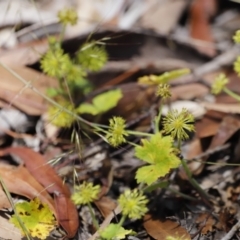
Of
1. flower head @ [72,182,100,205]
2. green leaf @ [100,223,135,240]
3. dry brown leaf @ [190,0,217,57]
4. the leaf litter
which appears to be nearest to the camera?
green leaf @ [100,223,135,240]

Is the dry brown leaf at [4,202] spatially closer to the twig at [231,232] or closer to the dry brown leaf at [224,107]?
the twig at [231,232]

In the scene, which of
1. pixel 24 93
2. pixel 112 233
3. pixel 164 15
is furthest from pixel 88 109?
pixel 164 15

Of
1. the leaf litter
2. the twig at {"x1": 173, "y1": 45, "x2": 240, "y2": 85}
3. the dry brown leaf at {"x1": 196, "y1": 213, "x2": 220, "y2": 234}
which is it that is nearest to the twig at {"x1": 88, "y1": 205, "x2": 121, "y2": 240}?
the leaf litter

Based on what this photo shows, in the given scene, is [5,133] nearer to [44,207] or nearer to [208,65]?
[44,207]

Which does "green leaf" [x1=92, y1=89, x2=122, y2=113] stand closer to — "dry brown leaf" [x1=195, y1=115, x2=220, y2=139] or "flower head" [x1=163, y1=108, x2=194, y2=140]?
"dry brown leaf" [x1=195, y1=115, x2=220, y2=139]

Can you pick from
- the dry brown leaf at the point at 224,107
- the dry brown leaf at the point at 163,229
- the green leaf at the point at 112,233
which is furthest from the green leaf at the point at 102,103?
the green leaf at the point at 112,233

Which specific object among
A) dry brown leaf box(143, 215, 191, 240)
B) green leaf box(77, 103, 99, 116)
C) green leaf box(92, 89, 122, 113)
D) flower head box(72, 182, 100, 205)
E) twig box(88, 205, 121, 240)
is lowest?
dry brown leaf box(143, 215, 191, 240)

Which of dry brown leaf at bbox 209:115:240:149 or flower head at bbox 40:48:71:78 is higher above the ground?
flower head at bbox 40:48:71:78
